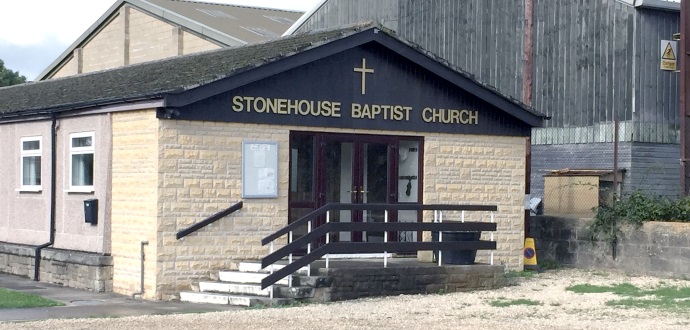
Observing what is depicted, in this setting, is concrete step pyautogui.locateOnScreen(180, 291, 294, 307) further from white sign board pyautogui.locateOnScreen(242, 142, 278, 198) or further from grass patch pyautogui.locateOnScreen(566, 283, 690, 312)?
grass patch pyautogui.locateOnScreen(566, 283, 690, 312)

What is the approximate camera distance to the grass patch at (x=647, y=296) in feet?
56.3

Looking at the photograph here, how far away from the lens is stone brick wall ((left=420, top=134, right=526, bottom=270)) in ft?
71.7

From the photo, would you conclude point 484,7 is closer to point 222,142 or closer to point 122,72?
point 122,72

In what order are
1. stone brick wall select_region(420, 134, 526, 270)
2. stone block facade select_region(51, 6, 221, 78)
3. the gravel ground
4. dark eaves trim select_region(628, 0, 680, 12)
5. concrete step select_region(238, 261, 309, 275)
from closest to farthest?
the gravel ground
concrete step select_region(238, 261, 309, 275)
stone brick wall select_region(420, 134, 526, 270)
dark eaves trim select_region(628, 0, 680, 12)
stone block facade select_region(51, 6, 221, 78)

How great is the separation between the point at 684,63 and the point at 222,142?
1129cm

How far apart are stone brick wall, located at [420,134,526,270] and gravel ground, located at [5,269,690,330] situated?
3.36 metres

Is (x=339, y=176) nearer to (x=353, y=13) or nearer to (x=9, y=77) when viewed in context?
(x=353, y=13)

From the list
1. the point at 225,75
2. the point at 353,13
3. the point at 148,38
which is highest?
the point at 353,13

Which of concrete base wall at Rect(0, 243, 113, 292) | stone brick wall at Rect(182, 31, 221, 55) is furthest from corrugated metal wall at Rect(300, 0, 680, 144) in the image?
concrete base wall at Rect(0, 243, 113, 292)

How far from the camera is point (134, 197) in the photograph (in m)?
19.2

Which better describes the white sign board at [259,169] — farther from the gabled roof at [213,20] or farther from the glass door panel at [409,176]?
the gabled roof at [213,20]

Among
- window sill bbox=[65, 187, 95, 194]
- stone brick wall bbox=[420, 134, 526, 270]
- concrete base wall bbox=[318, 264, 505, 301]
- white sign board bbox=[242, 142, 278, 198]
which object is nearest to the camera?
concrete base wall bbox=[318, 264, 505, 301]

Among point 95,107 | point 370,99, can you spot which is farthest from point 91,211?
point 370,99

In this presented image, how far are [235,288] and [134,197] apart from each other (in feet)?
8.13
